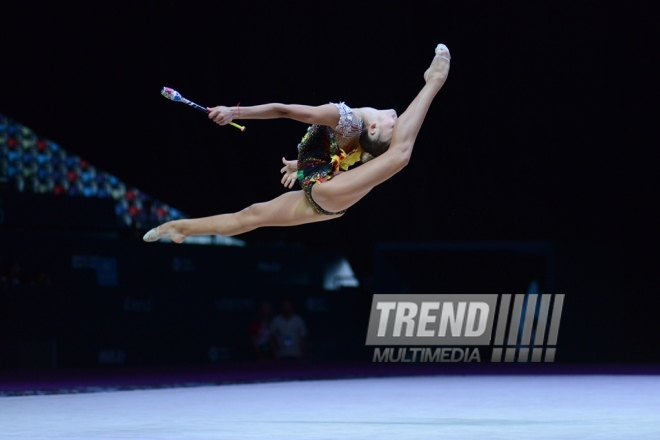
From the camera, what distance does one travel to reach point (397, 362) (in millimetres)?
13922

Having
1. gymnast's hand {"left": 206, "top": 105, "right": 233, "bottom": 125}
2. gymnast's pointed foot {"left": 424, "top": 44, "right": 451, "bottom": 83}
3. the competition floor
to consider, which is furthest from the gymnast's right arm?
the competition floor

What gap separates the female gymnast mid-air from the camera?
6199 mm

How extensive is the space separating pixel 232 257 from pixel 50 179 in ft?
9.19

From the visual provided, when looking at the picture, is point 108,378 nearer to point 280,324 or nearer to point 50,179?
point 280,324

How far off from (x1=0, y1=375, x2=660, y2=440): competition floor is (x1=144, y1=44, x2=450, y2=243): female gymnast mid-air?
4.26ft

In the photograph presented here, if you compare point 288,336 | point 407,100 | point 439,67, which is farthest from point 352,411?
point 407,100

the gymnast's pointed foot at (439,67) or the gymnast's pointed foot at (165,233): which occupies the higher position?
the gymnast's pointed foot at (439,67)

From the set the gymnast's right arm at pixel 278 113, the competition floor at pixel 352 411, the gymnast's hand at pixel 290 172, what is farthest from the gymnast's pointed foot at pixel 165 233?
the gymnast's right arm at pixel 278 113

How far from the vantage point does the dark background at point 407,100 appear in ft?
44.1

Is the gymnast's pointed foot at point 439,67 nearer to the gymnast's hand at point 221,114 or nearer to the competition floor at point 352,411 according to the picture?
the gymnast's hand at point 221,114

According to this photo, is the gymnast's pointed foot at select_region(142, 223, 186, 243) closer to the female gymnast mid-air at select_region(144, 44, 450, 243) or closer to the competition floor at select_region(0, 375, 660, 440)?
the female gymnast mid-air at select_region(144, 44, 450, 243)

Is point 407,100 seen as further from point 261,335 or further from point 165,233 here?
point 165,233

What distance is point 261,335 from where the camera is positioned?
13.2m

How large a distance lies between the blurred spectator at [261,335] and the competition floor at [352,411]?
2565 millimetres
